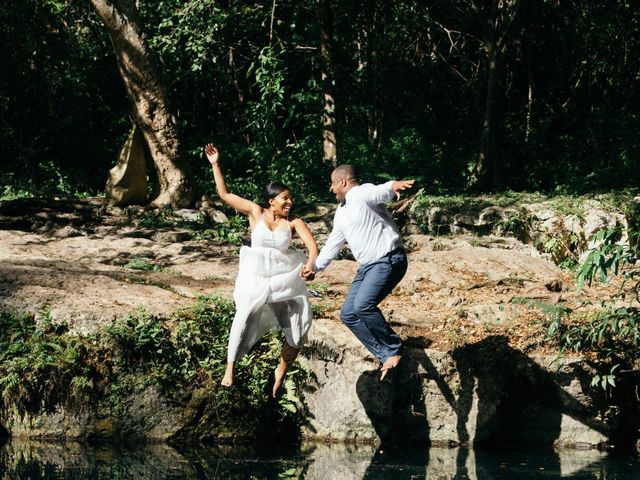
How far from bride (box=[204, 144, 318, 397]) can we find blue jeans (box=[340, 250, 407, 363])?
44 cm

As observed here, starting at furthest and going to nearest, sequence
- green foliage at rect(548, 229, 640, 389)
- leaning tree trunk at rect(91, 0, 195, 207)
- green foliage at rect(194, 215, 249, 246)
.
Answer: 1. leaning tree trunk at rect(91, 0, 195, 207)
2. green foliage at rect(194, 215, 249, 246)
3. green foliage at rect(548, 229, 640, 389)

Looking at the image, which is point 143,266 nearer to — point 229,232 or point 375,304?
point 229,232

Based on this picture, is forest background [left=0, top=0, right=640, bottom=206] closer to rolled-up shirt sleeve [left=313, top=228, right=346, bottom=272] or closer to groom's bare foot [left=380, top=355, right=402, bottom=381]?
rolled-up shirt sleeve [left=313, top=228, right=346, bottom=272]

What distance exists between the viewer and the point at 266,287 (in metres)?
8.00

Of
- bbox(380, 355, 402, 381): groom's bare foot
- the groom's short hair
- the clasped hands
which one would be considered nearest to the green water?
bbox(380, 355, 402, 381): groom's bare foot

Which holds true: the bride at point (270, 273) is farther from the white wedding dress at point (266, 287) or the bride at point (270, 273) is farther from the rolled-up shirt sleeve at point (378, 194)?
the rolled-up shirt sleeve at point (378, 194)

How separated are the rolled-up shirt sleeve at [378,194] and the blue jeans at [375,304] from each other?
0.49 metres

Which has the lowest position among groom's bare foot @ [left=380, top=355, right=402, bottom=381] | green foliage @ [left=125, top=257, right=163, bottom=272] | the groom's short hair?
groom's bare foot @ [left=380, top=355, right=402, bottom=381]

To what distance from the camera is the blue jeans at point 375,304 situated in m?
7.78

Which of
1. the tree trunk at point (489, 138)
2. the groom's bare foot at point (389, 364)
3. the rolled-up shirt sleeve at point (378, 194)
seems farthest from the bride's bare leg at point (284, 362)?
the tree trunk at point (489, 138)

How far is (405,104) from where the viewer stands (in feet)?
73.8

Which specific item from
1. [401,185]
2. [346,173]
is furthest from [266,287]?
[401,185]

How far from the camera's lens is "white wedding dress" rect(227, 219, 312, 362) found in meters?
8.01

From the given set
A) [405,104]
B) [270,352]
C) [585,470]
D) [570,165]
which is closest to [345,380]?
[270,352]
